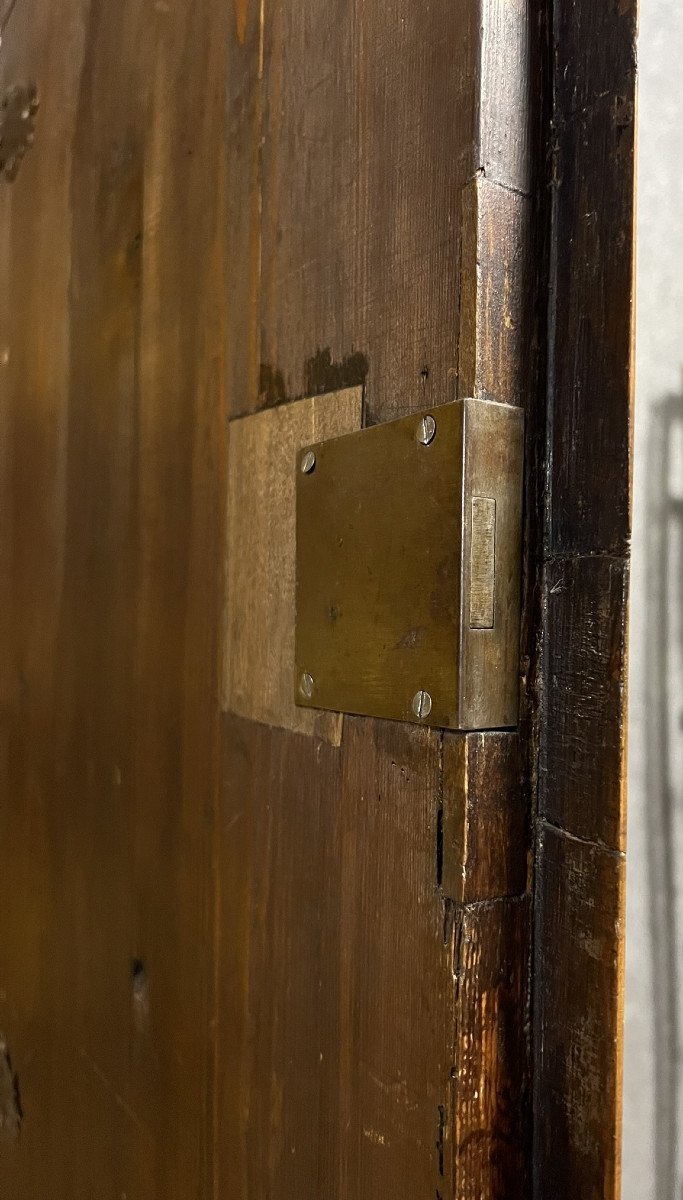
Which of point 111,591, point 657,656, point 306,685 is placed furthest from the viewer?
point 657,656

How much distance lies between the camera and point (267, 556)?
48 cm

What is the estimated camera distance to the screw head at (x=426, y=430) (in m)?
0.34

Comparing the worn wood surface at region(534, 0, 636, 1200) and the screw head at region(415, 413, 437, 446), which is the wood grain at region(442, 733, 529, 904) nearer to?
the worn wood surface at region(534, 0, 636, 1200)

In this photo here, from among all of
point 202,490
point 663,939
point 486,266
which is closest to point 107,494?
point 202,490

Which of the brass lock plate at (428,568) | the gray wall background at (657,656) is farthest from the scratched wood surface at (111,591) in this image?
the gray wall background at (657,656)

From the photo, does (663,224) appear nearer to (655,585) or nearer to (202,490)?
(655,585)

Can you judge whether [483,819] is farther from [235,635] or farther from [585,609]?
[235,635]

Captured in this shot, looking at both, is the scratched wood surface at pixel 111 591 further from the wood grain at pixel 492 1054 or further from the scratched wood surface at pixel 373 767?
the wood grain at pixel 492 1054

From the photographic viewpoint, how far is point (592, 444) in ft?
1.09

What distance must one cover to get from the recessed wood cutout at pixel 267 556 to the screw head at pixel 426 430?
0.20ft

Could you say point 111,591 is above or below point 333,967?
above

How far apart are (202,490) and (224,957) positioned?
27 cm

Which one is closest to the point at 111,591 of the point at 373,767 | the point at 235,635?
the point at 235,635

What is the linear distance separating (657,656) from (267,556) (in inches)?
19.4
